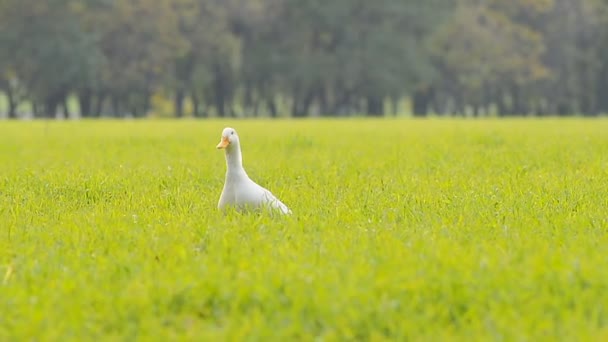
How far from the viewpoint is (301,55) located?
70.2 meters

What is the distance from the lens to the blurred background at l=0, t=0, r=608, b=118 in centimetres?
6316

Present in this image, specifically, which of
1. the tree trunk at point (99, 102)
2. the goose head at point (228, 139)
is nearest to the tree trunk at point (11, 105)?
the tree trunk at point (99, 102)

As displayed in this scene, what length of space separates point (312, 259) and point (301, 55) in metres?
64.8

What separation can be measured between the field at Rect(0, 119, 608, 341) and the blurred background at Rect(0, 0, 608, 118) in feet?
173

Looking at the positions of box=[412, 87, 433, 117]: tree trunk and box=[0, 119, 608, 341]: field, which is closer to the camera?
box=[0, 119, 608, 341]: field

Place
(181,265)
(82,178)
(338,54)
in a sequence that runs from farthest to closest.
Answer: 1. (338,54)
2. (82,178)
3. (181,265)

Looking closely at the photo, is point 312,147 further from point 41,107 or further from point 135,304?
point 41,107

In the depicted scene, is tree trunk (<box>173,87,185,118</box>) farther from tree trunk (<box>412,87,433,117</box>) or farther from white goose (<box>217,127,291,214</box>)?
white goose (<box>217,127,291,214</box>)

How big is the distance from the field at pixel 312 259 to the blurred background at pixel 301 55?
173 ft

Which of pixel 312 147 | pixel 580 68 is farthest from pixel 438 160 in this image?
pixel 580 68

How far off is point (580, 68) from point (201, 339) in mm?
79933

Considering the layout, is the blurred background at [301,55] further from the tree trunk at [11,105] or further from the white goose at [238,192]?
the white goose at [238,192]

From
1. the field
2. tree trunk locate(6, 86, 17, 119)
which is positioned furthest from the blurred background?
the field

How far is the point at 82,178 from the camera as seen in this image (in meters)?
11.5
